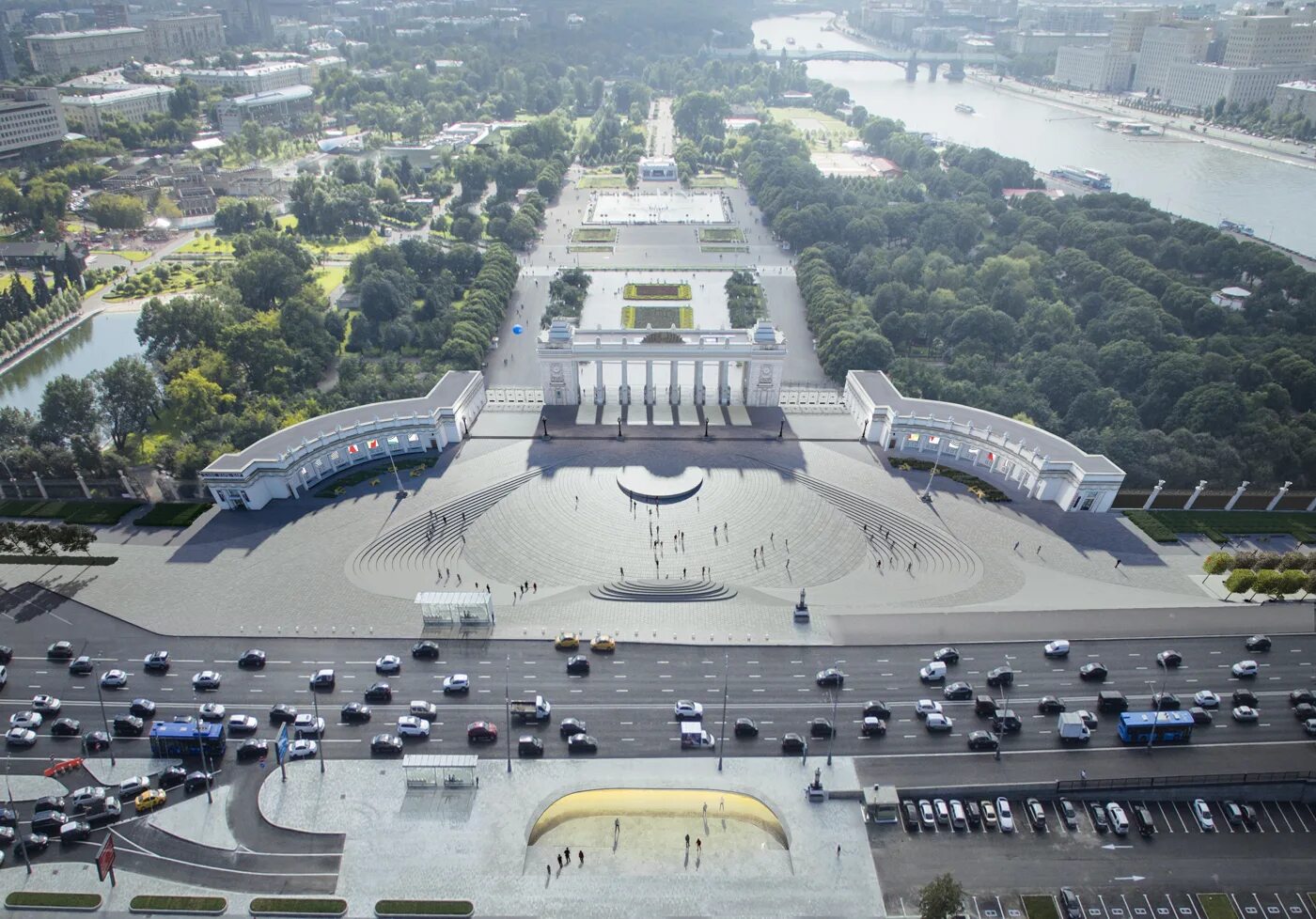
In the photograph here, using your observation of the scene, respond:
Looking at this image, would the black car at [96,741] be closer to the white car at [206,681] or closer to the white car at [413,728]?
the white car at [206,681]

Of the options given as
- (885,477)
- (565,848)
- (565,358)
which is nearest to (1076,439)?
(885,477)

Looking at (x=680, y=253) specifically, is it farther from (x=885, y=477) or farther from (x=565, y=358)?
(x=885, y=477)

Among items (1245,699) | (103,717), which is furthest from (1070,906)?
(103,717)

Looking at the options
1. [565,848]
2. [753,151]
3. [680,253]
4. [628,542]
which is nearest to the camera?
[565,848]

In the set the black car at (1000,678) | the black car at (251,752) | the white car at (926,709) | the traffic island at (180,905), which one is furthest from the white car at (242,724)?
the black car at (1000,678)

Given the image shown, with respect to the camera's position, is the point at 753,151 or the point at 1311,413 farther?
the point at 753,151

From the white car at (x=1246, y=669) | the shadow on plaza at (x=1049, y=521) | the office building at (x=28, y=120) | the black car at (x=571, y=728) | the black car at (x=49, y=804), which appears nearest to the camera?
the black car at (x=49, y=804)
